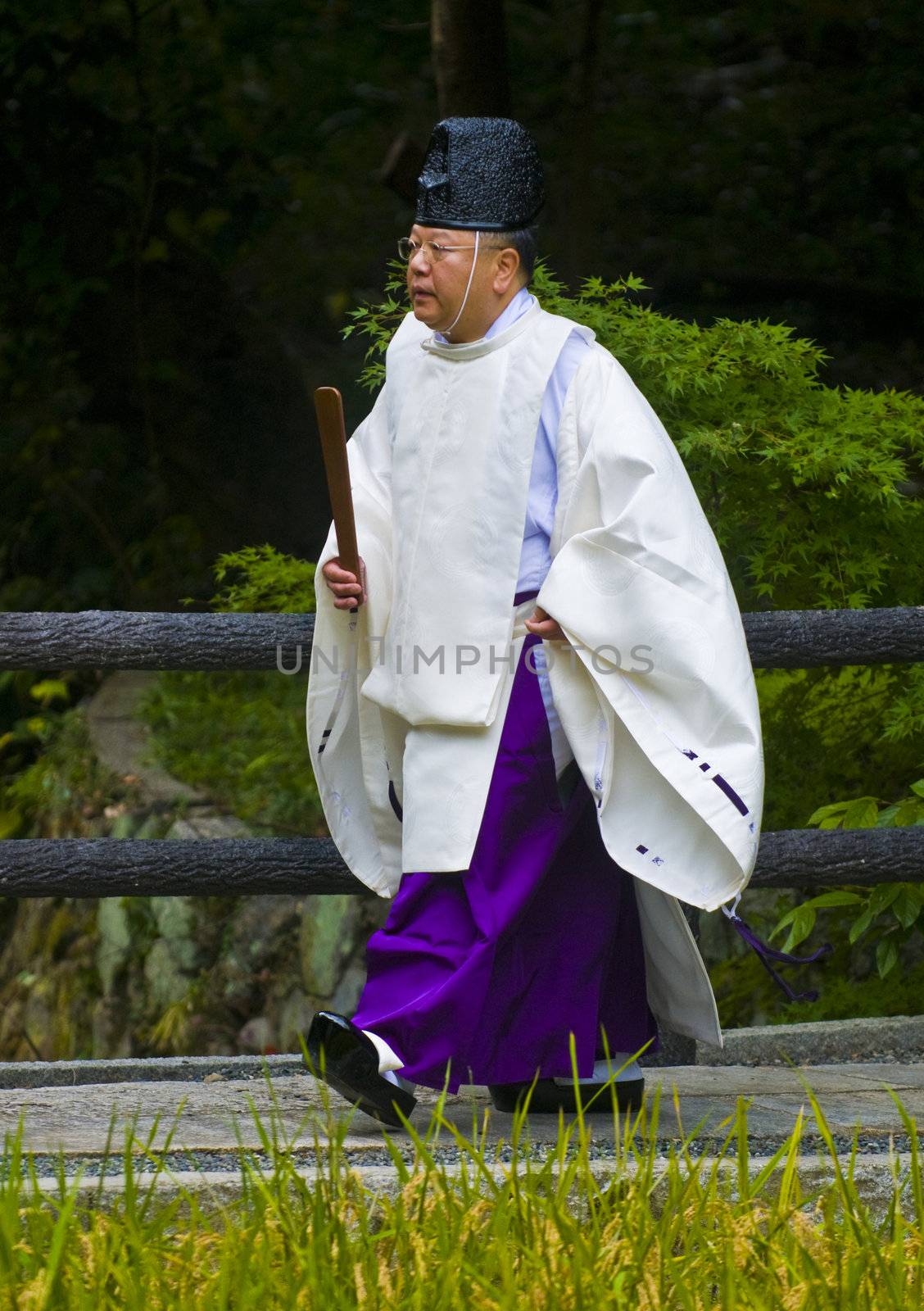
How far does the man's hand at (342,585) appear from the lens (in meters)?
2.97

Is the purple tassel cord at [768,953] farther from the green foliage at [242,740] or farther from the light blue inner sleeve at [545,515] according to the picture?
the green foliage at [242,740]

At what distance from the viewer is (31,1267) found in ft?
6.68

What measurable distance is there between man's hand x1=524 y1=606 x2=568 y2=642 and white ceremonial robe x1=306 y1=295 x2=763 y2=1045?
27 mm

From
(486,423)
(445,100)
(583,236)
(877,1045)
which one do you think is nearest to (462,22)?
(445,100)

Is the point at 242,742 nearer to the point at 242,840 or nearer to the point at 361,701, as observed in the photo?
the point at 242,840

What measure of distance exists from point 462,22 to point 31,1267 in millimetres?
4398

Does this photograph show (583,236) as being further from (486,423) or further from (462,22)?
(486,423)

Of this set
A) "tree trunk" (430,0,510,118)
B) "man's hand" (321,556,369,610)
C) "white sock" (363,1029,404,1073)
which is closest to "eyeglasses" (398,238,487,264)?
"man's hand" (321,556,369,610)

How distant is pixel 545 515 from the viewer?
2949mm

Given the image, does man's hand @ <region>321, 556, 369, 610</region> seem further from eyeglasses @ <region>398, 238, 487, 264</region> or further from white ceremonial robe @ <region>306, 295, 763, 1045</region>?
eyeglasses @ <region>398, 238, 487, 264</region>

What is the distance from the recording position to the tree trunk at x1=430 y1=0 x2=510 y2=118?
5.41m

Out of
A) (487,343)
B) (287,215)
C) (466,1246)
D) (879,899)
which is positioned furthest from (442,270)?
(287,215)

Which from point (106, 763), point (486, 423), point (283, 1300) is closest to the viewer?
point (283, 1300)

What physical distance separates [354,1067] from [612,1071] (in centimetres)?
50
